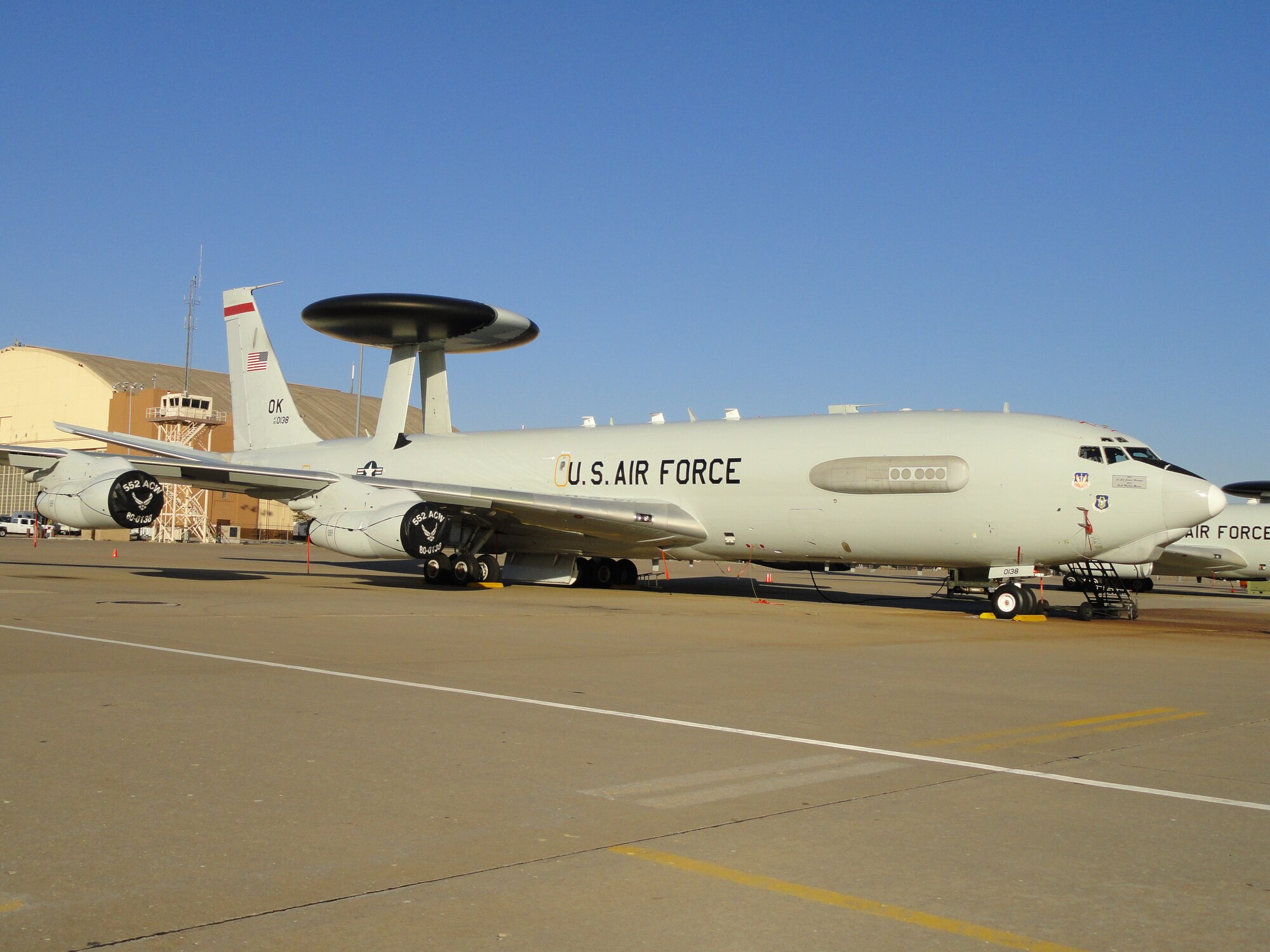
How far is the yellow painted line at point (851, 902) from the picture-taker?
3920 millimetres

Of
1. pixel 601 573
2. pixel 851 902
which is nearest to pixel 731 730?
pixel 851 902

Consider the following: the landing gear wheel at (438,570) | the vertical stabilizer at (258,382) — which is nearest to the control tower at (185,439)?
the vertical stabilizer at (258,382)

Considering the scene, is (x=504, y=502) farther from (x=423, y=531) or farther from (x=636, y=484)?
(x=636, y=484)

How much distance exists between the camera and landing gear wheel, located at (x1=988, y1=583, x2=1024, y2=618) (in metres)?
21.0

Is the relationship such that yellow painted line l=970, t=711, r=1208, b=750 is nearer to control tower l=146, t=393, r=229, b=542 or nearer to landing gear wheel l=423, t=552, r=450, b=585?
landing gear wheel l=423, t=552, r=450, b=585

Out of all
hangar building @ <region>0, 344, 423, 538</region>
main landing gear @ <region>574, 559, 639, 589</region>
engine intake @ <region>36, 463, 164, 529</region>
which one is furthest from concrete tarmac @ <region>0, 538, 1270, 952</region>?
hangar building @ <region>0, 344, 423, 538</region>

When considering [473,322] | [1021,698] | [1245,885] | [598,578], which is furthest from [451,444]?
[1245,885]

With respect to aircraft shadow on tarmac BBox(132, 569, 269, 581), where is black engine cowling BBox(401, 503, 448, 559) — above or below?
above

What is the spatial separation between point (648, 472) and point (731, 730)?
1865cm

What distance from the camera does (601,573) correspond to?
30047 millimetres

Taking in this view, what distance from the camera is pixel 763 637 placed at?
15.6m

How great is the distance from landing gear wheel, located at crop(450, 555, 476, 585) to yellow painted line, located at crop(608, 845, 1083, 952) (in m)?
22.1

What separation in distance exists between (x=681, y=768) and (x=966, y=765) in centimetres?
190

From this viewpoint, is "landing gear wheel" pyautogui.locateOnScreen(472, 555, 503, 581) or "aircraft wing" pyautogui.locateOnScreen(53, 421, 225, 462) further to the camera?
"landing gear wheel" pyautogui.locateOnScreen(472, 555, 503, 581)
